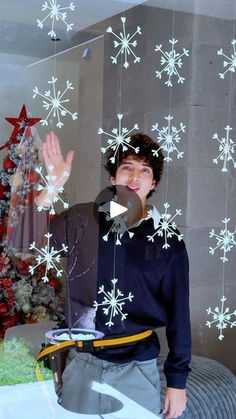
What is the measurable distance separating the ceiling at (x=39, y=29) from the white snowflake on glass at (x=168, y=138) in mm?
343

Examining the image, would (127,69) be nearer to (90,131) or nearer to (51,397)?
(90,131)

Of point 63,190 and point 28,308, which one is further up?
Answer: point 63,190

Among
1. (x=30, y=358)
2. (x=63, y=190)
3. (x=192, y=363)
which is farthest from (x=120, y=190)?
(x=192, y=363)

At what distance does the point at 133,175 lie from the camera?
1.78 metres

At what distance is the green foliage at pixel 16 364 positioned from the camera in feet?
5.93

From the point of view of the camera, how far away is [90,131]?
176cm

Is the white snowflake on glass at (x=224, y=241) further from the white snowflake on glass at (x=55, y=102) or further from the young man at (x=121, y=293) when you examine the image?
the white snowflake on glass at (x=55, y=102)

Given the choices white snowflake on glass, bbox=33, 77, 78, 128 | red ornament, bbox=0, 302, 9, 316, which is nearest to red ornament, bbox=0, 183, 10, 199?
white snowflake on glass, bbox=33, 77, 78, 128

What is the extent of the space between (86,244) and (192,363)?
2.03 feet

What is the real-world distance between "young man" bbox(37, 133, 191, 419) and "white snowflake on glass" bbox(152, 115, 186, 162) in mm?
70

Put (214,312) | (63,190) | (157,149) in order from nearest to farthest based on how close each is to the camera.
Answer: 1. (63,190)
2. (157,149)
3. (214,312)

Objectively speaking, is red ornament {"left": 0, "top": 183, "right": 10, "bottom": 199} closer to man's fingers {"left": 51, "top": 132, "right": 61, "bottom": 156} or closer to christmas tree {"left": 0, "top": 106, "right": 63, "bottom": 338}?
christmas tree {"left": 0, "top": 106, "right": 63, "bottom": 338}

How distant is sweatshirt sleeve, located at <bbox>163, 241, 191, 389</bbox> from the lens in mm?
1799

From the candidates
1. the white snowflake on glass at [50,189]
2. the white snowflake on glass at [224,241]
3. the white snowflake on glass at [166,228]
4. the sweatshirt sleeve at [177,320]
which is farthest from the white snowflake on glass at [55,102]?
the white snowflake on glass at [224,241]
